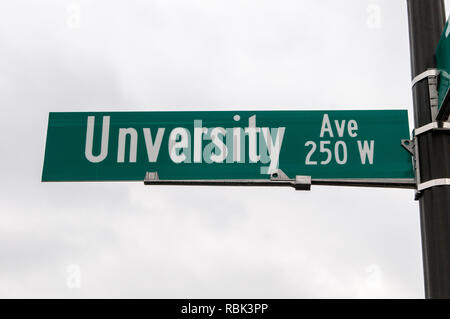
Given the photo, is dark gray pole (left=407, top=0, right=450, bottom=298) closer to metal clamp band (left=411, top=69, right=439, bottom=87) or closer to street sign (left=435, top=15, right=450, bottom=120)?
metal clamp band (left=411, top=69, right=439, bottom=87)

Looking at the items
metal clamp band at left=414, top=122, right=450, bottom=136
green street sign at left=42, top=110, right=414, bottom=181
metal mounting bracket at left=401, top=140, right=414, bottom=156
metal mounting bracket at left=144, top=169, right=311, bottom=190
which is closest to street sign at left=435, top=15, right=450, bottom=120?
metal clamp band at left=414, top=122, right=450, bottom=136

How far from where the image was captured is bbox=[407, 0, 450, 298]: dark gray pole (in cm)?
511

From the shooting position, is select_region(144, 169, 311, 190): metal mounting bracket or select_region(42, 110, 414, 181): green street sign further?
select_region(42, 110, 414, 181): green street sign

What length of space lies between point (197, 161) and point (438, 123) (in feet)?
5.98

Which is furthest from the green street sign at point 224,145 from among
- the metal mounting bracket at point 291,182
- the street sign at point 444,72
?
the street sign at point 444,72

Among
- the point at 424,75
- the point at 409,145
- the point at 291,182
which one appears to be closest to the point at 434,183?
the point at 409,145

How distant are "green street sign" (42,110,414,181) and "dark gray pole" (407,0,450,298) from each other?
377 mm

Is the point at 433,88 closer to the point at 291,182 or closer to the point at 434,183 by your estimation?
the point at 434,183

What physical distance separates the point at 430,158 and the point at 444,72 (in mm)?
606

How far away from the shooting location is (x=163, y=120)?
6164 millimetres

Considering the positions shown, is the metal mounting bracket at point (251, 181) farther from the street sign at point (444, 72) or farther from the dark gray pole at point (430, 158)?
the street sign at point (444, 72)

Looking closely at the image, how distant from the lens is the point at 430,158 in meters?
5.45

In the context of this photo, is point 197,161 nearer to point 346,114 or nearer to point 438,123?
point 346,114

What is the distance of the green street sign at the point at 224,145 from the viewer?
5918mm
